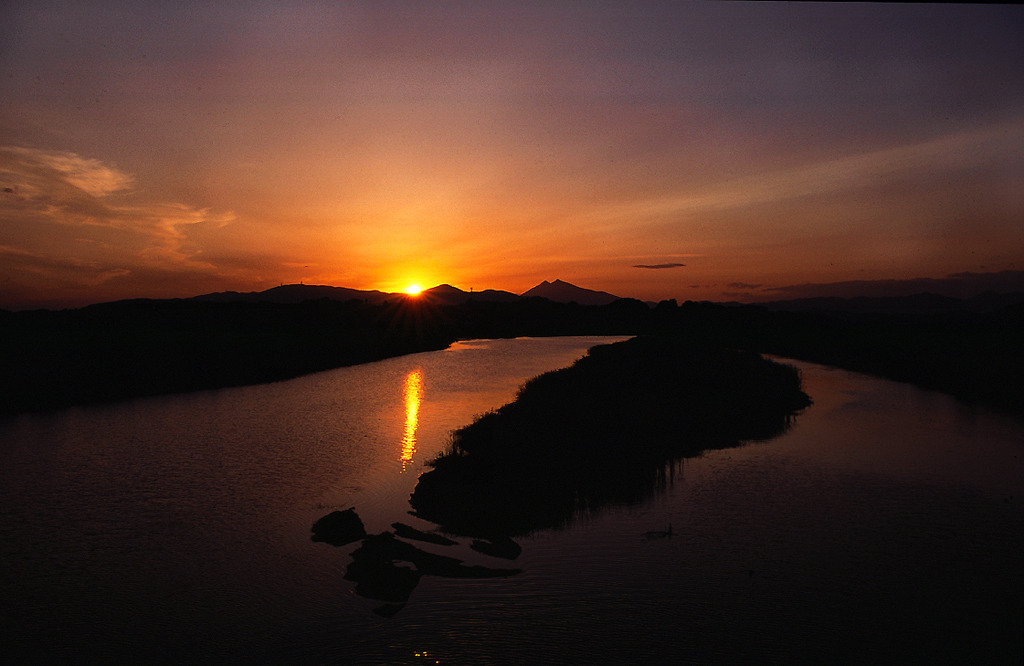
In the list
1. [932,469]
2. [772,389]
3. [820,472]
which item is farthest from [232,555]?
[772,389]

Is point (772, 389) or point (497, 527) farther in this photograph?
point (772, 389)

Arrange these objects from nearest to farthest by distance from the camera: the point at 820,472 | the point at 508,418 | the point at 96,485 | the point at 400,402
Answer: the point at 96,485, the point at 820,472, the point at 508,418, the point at 400,402

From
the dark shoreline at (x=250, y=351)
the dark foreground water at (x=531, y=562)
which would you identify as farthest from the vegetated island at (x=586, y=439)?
the dark shoreline at (x=250, y=351)

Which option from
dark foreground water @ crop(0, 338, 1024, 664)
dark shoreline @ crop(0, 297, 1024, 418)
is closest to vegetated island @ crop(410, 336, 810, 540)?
dark foreground water @ crop(0, 338, 1024, 664)

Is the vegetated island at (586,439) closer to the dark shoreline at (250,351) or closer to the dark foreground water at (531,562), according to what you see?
the dark foreground water at (531,562)

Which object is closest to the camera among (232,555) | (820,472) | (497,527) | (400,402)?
(232,555)

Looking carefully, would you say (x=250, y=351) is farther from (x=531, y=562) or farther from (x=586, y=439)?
(x=531, y=562)

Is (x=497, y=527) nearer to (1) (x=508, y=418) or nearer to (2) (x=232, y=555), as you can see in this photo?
(2) (x=232, y=555)
